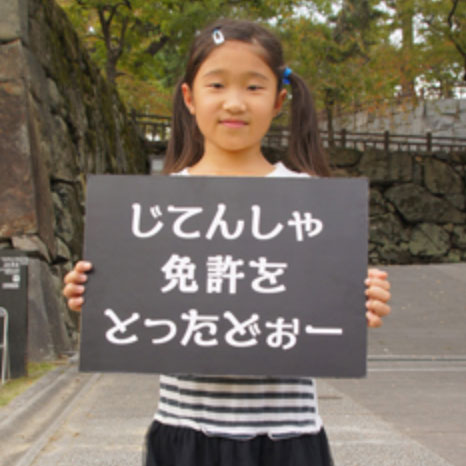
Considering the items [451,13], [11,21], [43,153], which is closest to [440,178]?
[451,13]

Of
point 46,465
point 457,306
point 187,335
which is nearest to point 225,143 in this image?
point 187,335

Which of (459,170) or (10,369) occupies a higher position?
(459,170)

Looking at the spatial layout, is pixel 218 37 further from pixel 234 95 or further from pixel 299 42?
pixel 299 42

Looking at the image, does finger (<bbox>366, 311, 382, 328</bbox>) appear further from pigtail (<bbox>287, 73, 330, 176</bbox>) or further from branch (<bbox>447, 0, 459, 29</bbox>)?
branch (<bbox>447, 0, 459, 29</bbox>)

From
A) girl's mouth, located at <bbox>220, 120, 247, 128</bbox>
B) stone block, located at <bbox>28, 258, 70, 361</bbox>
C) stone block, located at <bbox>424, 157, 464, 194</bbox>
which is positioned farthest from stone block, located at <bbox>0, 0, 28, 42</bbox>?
stone block, located at <bbox>424, 157, 464, 194</bbox>

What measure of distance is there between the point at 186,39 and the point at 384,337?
900 centimetres

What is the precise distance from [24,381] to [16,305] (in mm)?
654

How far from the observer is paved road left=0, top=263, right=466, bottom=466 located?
3.64 m

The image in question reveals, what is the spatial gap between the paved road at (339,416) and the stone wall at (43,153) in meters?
1.00

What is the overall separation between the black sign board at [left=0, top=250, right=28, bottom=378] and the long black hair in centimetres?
374

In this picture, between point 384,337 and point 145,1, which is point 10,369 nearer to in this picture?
point 384,337

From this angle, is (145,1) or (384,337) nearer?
(384,337)

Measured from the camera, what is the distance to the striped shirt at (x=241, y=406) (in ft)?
5.37

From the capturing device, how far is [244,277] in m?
1.67
